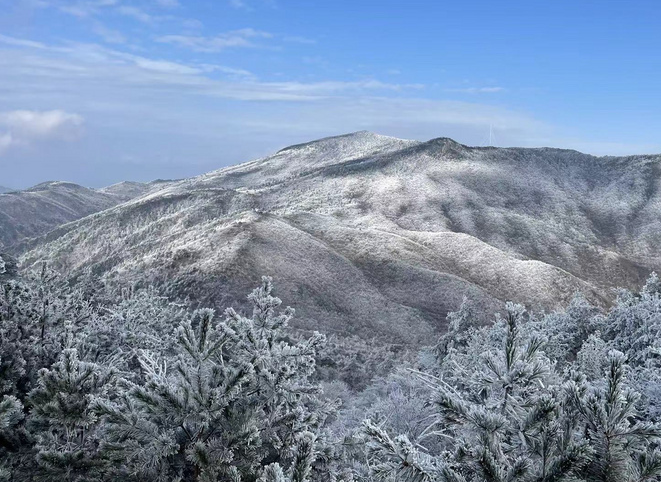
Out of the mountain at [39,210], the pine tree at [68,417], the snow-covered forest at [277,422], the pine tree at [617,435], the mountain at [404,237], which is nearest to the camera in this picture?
the pine tree at [617,435]

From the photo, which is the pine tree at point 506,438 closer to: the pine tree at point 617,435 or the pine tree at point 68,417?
the pine tree at point 617,435

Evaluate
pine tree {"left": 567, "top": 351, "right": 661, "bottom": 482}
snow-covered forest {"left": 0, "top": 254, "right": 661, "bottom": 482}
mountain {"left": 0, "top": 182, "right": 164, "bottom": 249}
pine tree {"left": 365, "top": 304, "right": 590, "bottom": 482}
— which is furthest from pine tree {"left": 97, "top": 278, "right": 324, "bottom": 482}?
mountain {"left": 0, "top": 182, "right": 164, "bottom": 249}

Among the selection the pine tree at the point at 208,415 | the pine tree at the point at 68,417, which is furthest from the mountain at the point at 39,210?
the pine tree at the point at 208,415

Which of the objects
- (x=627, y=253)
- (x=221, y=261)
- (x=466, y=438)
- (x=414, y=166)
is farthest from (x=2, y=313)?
(x=414, y=166)

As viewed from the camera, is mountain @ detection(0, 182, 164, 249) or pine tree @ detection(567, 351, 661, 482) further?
mountain @ detection(0, 182, 164, 249)

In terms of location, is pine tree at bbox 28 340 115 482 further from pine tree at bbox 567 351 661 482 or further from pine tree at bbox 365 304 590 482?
pine tree at bbox 567 351 661 482

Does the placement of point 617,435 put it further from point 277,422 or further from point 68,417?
point 68,417

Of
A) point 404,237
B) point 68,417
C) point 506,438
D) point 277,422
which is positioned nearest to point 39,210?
point 404,237

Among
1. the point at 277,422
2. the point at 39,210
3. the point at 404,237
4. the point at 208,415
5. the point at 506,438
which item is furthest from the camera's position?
the point at 39,210

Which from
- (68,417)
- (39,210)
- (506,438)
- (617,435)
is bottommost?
(39,210)
